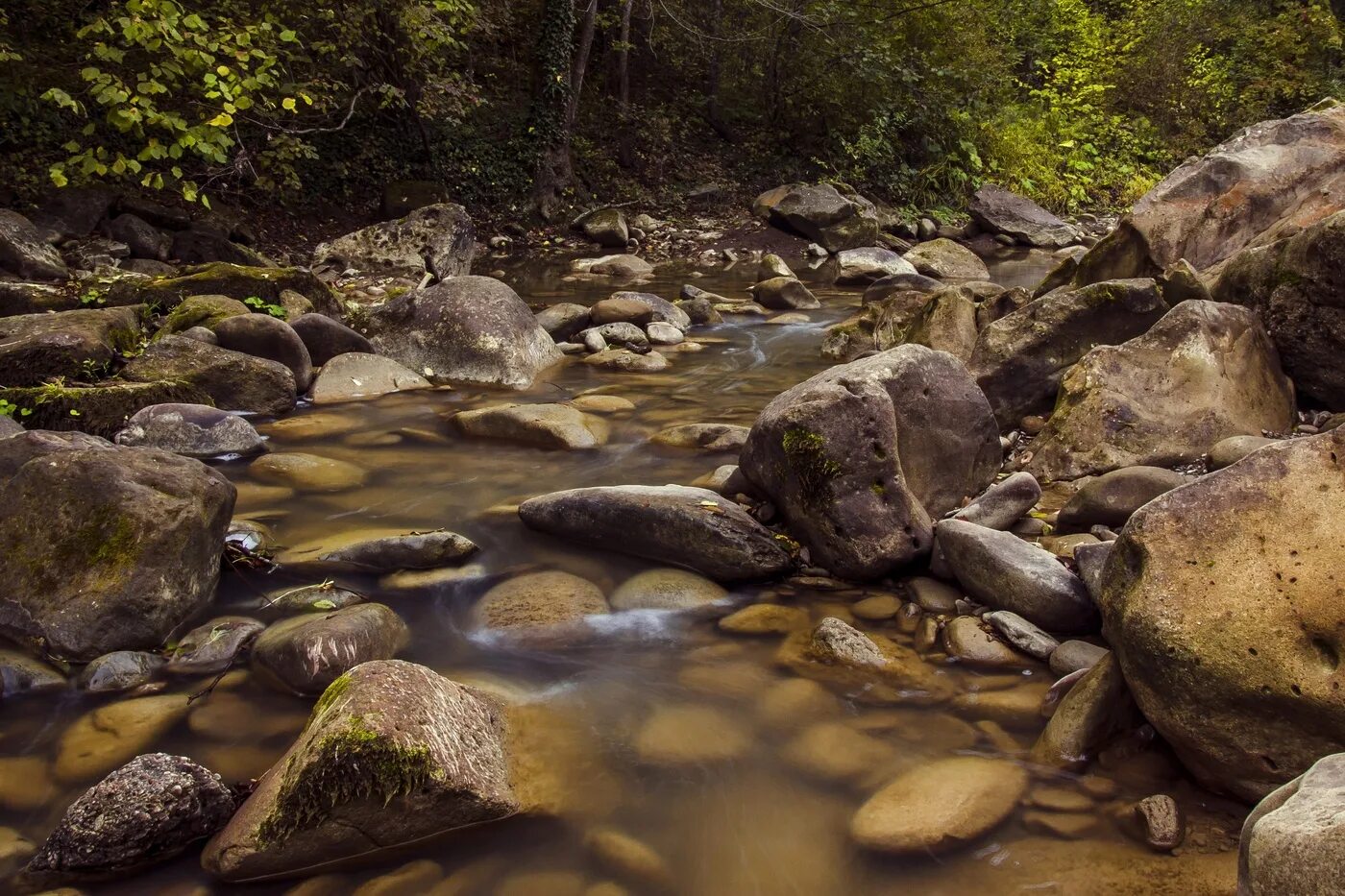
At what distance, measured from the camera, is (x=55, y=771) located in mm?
3199

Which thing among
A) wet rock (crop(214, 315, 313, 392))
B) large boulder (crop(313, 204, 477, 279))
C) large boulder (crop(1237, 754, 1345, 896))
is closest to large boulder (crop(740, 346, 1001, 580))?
large boulder (crop(1237, 754, 1345, 896))

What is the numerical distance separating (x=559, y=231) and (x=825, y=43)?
7.22 metres

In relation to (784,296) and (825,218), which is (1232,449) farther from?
(825,218)

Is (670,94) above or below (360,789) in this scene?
above

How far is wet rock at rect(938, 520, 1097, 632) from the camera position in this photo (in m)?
3.85

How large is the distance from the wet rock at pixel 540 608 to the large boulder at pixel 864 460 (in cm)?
109

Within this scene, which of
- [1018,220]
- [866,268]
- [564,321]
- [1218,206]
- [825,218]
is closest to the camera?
[1218,206]

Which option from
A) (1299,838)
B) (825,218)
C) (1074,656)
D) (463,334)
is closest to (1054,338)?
(1074,656)

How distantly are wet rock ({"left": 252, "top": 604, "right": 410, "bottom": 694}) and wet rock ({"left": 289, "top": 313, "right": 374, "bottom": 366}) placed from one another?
4605mm

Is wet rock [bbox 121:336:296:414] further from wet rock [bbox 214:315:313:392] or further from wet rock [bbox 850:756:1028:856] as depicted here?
wet rock [bbox 850:756:1028:856]

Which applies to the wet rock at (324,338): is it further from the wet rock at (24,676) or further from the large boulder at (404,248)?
the wet rock at (24,676)

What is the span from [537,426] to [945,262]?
9.23 m

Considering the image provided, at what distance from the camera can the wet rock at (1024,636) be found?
375 centimetres

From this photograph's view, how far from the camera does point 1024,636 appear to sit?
3.79 m
